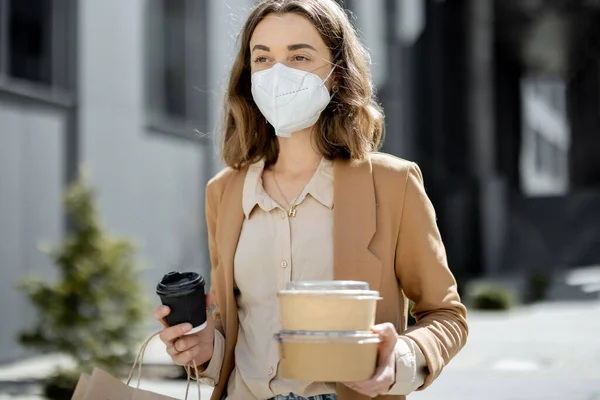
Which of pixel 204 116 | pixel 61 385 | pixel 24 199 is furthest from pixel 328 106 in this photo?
pixel 204 116

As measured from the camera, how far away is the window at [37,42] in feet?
34.1

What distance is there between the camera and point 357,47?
8.34 feet

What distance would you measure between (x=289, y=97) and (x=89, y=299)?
6634 mm

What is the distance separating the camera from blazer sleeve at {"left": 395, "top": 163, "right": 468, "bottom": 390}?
7.48 ft

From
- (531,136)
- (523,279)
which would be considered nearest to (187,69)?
(523,279)

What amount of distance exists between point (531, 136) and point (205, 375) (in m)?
62.1

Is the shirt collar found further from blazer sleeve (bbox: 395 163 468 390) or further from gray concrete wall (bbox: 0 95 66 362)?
gray concrete wall (bbox: 0 95 66 362)

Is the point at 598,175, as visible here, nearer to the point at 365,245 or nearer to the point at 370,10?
the point at 370,10

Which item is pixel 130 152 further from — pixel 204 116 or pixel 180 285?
pixel 180 285

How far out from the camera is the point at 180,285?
2.17 m

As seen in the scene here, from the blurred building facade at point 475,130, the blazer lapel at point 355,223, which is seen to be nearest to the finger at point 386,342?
the blazer lapel at point 355,223

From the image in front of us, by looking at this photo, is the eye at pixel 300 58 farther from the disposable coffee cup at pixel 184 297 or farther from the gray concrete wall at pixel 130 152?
the gray concrete wall at pixel 130 152

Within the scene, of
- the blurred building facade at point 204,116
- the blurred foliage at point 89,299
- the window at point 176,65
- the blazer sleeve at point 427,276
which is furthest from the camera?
the window at point 176,65

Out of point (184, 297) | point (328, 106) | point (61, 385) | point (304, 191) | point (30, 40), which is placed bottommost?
point (61, 385)
